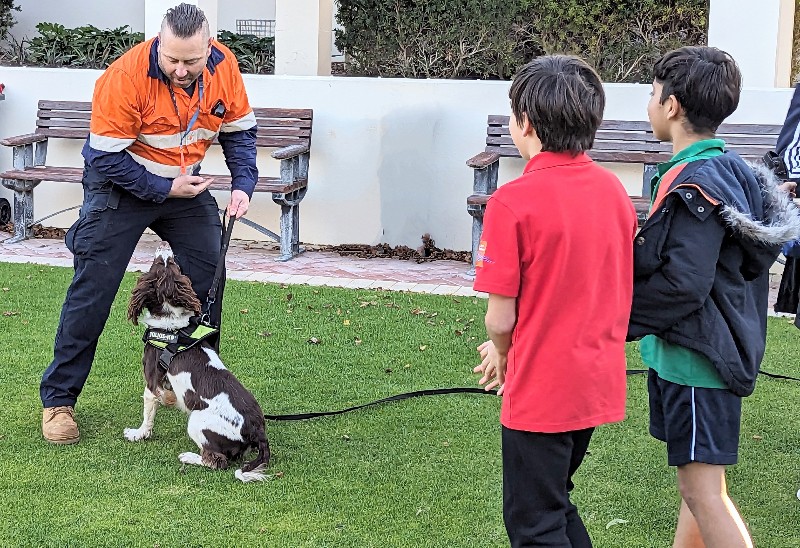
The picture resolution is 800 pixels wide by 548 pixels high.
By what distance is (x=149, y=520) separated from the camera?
4.14m

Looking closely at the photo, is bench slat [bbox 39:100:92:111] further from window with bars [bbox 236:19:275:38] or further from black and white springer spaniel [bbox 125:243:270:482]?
black and white springer spaniel [bbox 125:243:270:482]

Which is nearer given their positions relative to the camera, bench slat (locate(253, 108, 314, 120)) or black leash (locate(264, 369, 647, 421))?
black leash (locate(264, 369, 647, 421))

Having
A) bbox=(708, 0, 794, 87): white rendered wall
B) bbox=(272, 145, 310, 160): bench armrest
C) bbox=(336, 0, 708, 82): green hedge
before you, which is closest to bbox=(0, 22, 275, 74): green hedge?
bbox=(336, 0, 708, 82): green hedge

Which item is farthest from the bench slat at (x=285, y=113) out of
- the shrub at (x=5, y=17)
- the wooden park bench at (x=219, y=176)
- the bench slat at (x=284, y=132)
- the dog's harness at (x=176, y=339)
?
the shrub at (x=5, y=17)

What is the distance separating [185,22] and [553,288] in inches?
98.6

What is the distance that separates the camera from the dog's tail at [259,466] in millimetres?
4504

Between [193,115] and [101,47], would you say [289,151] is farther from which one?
[101,47]

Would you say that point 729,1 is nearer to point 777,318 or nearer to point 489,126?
point 489,126

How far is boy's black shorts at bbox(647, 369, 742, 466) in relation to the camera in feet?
10.0

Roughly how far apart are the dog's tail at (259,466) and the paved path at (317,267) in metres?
3.81

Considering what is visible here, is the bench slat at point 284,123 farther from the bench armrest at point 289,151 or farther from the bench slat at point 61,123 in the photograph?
the bench slat at point 61,123

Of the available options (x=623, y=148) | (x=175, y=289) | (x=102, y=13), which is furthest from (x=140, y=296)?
(x=102, y=13)

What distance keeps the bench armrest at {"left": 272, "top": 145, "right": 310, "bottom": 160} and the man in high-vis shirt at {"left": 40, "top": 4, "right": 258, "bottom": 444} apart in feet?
12.4

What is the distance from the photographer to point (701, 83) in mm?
3023
